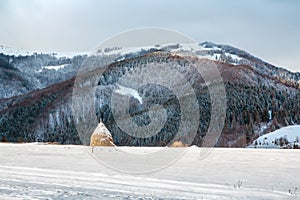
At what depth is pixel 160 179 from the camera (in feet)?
29.6

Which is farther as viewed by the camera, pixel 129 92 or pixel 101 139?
pixel 129 92

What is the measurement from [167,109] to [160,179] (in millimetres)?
55001

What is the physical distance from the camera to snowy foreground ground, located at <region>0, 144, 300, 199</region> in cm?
722

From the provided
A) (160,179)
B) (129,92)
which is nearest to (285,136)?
(160,179)

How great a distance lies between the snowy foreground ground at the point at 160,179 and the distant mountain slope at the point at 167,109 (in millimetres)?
24309

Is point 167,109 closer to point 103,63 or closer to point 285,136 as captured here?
point 285,136

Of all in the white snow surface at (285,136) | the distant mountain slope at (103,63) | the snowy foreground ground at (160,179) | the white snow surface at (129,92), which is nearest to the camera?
the snowy foreground ground at (160,179)

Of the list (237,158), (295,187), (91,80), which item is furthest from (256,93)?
(295,187)

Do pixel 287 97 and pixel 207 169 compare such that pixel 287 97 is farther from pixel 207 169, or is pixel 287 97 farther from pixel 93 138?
pixel 207 169

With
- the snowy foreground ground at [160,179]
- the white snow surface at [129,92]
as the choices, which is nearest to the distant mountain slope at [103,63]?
the white snow surface at [129,92]

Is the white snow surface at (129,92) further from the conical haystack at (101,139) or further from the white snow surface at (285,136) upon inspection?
the conical haystack at (101,139)

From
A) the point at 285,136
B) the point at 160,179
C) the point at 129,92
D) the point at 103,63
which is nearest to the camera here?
the point at 160,179

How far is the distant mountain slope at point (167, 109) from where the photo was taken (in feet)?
178

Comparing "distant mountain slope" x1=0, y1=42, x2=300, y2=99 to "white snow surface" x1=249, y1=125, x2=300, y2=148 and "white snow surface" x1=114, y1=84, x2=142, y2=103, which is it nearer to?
"white snow surface" x1=114, y1=84, x2=142, y2=103
